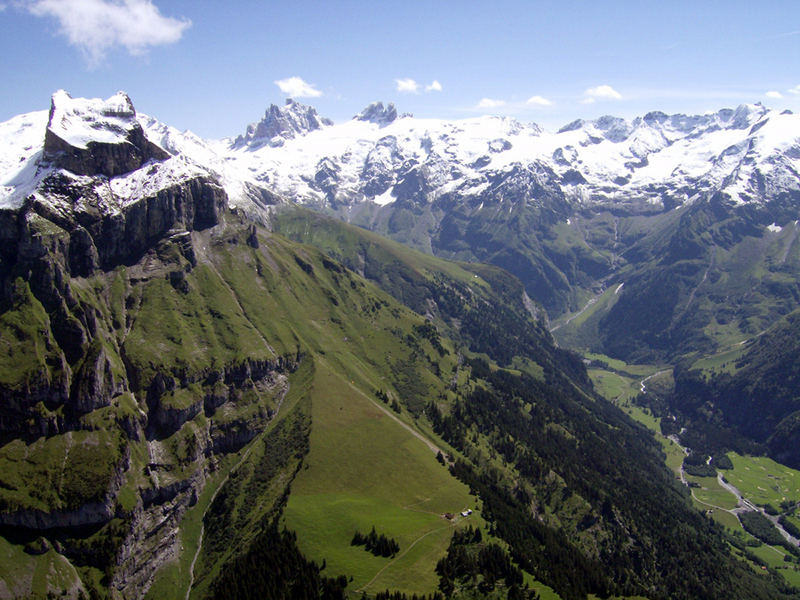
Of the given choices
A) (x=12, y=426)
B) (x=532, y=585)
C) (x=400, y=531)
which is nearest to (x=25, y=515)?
(x=12, y=426)

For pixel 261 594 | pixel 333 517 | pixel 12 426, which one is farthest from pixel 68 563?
pixel 333 517

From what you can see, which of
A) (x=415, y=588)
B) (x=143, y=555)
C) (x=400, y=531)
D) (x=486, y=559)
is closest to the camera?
(x=415, y=588)

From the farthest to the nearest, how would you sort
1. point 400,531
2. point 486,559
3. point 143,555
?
point 143,555
point 400,531
point 486,559

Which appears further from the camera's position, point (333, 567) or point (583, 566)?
point (583, 566)

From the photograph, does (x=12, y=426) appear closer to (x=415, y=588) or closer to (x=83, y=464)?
(x=83, y=464)

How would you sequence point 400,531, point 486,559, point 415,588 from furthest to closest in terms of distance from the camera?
point 400,531 < point 486,559 < point 415,588

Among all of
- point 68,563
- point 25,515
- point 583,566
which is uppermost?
point 25,515

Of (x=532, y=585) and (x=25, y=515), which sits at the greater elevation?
(x=25, y=515)

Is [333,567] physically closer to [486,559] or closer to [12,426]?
[486,559]

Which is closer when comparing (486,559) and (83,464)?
(486,559)
